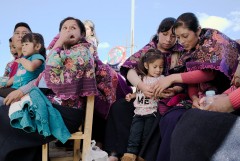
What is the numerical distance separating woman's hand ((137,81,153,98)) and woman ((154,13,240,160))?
0.44 ft

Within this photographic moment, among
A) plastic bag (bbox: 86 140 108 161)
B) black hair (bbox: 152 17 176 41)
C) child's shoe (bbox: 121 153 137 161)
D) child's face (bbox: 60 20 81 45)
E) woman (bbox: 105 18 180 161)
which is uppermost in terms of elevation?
black hair (bbox: 152 17 176 41)

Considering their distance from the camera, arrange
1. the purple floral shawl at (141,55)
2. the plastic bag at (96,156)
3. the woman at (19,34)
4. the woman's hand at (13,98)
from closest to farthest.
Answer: the plastic bag at (96,156) → the woman's hand at (13,98) → the purple floral shawl at (141,55) → the woman at (19,34)

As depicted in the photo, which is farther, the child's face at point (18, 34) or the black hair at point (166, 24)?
the child's face at point (18, 34)

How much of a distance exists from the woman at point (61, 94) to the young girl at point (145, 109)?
0.41m

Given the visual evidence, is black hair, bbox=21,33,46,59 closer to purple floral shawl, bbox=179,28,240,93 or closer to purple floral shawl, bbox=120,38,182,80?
purple floral shawl, bbox=120,38,182,80

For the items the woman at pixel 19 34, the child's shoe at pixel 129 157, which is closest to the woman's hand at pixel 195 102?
the child's shoe at pixel 129 157

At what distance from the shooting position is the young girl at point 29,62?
2.86 m

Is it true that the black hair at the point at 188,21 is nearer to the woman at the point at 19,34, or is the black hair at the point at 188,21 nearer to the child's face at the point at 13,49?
the woman at the point at 19,34

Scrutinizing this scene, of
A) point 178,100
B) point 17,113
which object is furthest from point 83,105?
point 178,100

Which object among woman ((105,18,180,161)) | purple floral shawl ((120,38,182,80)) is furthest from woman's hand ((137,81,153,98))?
purple floral shawl ((120,38,182,80))

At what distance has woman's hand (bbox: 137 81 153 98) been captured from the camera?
7.95ft

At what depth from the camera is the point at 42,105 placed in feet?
7.66

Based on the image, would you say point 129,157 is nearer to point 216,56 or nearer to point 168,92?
point 168,92

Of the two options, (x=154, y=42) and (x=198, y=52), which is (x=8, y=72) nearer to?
(x=154, y=42)
